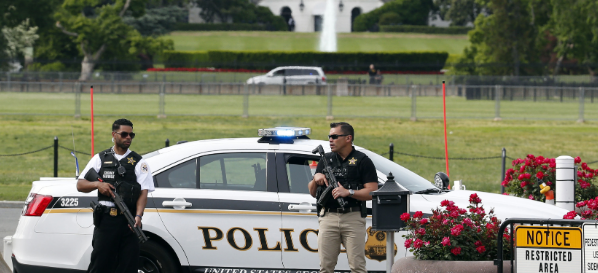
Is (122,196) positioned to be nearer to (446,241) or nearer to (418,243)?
(418,243)

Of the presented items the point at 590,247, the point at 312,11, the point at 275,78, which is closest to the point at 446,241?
the point at 590,247

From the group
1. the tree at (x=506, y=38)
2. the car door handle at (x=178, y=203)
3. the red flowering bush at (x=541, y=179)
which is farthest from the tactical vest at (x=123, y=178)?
the tree at (x=506, y=38)

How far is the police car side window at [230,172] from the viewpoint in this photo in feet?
23.4

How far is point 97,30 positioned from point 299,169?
50288 mm

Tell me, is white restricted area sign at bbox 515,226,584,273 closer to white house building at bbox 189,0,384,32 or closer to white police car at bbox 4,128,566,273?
white police car at bbox 4,128,566,273

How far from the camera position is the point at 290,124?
28969 millimetres

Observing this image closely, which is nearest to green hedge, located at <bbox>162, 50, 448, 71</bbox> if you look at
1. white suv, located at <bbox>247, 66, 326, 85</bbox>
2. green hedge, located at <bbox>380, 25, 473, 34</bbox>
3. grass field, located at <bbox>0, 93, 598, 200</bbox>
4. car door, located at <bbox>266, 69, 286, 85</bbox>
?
white suv, located at <bbox>247, 66, 326, 85</bbox>

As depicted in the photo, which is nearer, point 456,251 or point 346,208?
point 456,251

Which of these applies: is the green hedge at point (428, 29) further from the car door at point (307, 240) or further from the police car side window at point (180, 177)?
the car door at point (307, 240)

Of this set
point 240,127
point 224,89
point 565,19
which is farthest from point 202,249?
point 565,19

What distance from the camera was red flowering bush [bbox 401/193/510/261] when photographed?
6.07 metres

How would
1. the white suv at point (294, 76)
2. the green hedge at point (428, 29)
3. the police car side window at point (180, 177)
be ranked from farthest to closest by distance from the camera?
1. the green hedge at point (428, 29)
2. the white suv at point (294, 76)
3. the police car side window at point (180, 177)

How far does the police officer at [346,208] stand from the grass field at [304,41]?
76.9m

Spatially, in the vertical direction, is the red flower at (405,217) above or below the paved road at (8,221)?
above
